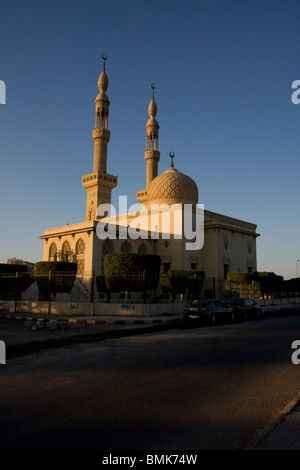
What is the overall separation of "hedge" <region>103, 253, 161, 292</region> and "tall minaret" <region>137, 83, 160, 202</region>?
82.6 ft

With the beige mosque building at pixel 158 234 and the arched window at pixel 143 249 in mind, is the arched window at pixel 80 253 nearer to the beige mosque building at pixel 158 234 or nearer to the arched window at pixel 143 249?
the beige mosque building at pixel 158 234

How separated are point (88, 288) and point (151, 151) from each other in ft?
93.2

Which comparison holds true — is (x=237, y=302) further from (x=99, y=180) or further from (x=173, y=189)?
(x=99, y=180)

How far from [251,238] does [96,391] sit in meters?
35.3

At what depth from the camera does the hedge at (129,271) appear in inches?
755

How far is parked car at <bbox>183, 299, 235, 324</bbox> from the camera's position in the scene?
1501 cm

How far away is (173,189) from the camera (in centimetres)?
3612

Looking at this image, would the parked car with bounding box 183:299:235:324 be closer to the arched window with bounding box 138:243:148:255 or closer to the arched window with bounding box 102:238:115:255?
the arched window with bounding box 102:238:115:255

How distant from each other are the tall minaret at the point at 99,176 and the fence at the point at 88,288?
17.1 metres

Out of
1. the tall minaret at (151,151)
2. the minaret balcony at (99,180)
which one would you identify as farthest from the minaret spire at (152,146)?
the minaret balcony at (99,180)

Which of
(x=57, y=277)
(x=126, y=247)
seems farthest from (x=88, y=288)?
(x=126, y=247)

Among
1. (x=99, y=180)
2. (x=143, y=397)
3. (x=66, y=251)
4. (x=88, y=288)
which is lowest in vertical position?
(x=143, y=397)

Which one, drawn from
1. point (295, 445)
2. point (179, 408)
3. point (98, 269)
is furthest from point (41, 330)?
point (98, 269)
